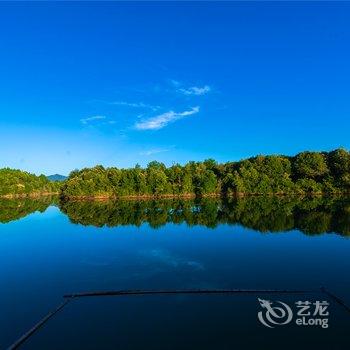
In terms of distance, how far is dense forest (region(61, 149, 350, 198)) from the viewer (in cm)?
9750

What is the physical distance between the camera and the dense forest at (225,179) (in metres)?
97.5

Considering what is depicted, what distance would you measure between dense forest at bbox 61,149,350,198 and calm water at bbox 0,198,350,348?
5504 centimetres

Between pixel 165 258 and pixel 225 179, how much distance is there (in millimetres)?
81189

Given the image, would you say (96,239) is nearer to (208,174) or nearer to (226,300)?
(226,300)

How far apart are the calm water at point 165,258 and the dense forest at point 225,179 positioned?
55.0 meters

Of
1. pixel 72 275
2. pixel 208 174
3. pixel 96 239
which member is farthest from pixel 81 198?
pixel 72 275

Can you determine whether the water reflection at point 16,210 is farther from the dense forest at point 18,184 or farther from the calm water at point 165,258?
the dense forest at point 18,184

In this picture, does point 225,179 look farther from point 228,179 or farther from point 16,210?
point 16,210

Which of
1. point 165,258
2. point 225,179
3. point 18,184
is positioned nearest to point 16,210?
point 225,179

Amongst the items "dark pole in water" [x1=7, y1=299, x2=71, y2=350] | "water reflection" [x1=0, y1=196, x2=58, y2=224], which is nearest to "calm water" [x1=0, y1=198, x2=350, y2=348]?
"dark pole in water" [x1=7, y1=299, x2=71, y2=350]

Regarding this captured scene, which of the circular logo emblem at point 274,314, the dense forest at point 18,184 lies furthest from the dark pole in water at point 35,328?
the dense forest at point 18,184

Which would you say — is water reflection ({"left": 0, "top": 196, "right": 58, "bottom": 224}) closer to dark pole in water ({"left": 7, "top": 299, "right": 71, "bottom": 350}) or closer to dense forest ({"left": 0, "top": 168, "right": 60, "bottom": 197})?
dense forest ({"left": 0, "top": 168, "right": 60, "bottom": 197})

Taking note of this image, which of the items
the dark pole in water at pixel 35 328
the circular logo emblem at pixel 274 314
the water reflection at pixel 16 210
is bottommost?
the dark pole in water at pixel 35 328

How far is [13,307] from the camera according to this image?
1673 centimetres
